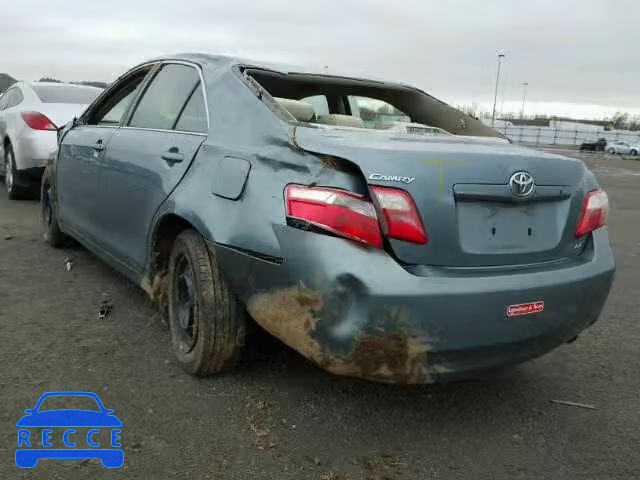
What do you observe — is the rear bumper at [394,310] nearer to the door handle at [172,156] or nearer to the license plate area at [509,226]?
the license plate area at [509,226]

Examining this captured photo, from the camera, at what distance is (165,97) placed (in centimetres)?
361

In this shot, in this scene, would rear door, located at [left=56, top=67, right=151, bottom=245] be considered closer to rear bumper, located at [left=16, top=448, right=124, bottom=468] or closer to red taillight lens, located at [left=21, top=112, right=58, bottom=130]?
rear bumper, located at [left=16, top=448, right=124, bottom=468]

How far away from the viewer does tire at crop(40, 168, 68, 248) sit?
5223 mm

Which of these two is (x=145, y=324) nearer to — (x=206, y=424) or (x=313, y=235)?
(x=206, y=424)

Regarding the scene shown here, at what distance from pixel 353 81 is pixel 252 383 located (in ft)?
6.03

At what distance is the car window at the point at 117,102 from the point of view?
406 centimetres

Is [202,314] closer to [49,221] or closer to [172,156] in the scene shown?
[172,156]

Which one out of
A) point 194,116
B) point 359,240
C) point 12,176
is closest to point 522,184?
point 359,240

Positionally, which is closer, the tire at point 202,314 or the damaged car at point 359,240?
the damaged car at point 359,240

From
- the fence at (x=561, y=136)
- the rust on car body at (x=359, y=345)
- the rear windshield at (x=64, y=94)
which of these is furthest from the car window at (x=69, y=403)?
the fence at (x=561, y=136)

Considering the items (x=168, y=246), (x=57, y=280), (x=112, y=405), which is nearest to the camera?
(x=112, y=405)

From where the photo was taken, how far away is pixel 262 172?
2.56m

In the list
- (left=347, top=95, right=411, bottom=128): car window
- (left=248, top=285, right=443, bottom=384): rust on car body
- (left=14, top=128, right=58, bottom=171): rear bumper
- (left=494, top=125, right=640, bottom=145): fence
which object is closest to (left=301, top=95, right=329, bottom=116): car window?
(left=347, top=95, right=411, bottom=128): car window

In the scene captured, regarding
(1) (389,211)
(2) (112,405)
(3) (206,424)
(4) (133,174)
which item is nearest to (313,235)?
(1) (389,211)
